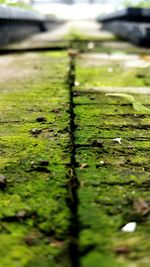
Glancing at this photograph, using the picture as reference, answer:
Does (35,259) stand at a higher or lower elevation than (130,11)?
lower

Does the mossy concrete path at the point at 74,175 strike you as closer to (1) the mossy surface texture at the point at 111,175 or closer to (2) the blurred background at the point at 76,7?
(1) the mossy surface texture at the point at 111,175

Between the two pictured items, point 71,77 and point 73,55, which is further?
point 73,55

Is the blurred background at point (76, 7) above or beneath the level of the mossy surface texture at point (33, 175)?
above

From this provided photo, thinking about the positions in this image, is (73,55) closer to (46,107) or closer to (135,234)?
(46,107)

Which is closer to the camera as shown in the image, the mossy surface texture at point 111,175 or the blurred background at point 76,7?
the mossy surface texture at point 111,175

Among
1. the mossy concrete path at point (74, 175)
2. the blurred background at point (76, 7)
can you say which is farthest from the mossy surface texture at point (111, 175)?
the blurred background at point (76, 7)

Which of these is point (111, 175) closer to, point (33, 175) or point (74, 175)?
point (74, 175)

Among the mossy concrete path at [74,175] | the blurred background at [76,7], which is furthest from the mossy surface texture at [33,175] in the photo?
the blurred background at [76,7]

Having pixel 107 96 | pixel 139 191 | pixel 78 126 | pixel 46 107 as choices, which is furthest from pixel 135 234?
pixel 107 96
